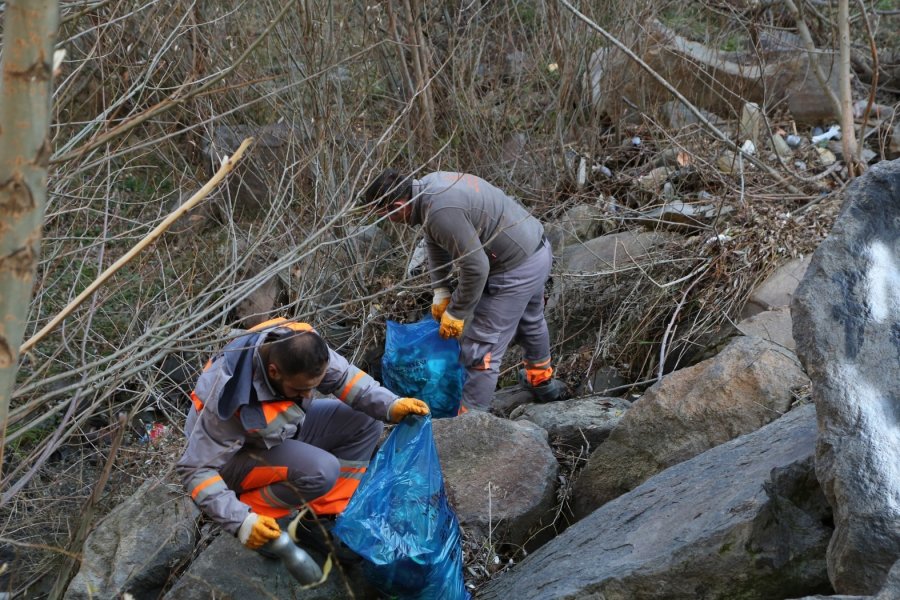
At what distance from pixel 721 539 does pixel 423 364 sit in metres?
2.38

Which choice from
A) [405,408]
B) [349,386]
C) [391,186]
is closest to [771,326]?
[391,186]

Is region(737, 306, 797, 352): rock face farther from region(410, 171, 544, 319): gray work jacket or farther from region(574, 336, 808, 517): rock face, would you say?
region(410, 171, 544, 319): gray work jacket

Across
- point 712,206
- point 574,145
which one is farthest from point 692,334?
point 574,145

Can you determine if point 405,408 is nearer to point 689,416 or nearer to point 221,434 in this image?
point 221,434

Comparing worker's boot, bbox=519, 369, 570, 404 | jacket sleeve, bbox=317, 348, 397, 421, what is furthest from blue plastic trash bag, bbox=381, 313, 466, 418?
jacket sleeve, bbox=317, 348, 397, 421

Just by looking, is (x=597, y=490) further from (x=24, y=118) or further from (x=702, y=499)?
(x=24, y=118)

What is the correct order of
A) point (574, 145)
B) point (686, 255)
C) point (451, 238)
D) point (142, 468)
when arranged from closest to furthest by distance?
point (451, 238), point (142, 468), point (686, 255), point (574, 145)

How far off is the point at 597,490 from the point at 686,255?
2.23 m

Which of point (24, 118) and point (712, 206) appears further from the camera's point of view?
point (712, 206)

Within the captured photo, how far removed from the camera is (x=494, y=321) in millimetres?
4805

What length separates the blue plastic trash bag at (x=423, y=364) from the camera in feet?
16.0

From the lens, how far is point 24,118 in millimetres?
1077

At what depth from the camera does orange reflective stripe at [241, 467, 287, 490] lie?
3453 mm

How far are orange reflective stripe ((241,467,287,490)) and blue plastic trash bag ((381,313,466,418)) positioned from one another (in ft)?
4.85
